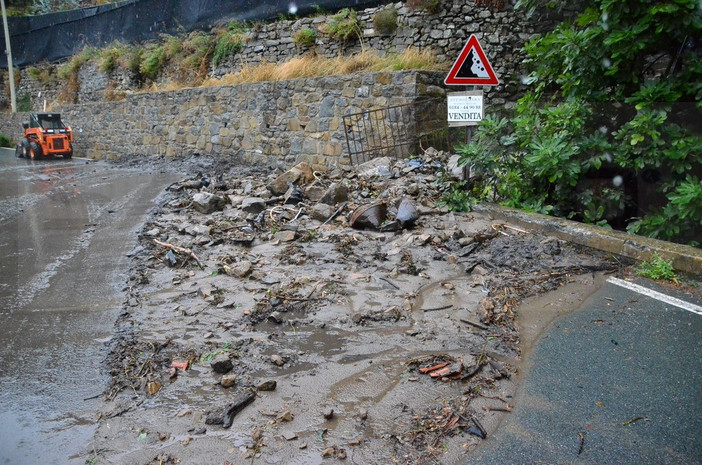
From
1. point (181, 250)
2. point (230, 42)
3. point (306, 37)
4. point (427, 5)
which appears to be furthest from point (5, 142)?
point (181, 250)

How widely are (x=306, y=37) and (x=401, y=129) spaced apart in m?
5.79

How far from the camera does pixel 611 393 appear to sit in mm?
3410

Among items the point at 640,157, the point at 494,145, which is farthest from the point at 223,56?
the point at 640,157

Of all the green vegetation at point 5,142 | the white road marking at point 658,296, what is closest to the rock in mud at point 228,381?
the white road marking at point 658,296

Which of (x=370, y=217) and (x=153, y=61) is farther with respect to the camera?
(x=153, y=61)

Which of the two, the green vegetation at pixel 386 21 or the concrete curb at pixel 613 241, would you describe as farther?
the green vegetation at pixel 386 21

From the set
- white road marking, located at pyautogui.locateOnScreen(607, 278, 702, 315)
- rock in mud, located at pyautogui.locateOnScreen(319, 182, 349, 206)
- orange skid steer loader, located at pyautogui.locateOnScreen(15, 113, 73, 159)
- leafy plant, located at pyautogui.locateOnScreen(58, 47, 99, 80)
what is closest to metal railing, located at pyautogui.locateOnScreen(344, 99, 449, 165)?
rock in mud, located at pyautogui.locateOnScreen(319, 182, 349, 206)

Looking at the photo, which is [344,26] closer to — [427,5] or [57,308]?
A: [427,5]

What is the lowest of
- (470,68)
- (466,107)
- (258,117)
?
(466,107)

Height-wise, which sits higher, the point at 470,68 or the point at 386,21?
the point at 386,21

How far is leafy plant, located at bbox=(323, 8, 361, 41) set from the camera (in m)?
15.0

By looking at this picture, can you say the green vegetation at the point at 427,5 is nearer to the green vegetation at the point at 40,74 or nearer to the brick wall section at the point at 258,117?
the brick wall section at the point at 258,117

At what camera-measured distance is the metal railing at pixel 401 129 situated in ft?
39.0

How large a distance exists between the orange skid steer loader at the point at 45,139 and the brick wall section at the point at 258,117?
1.53m
